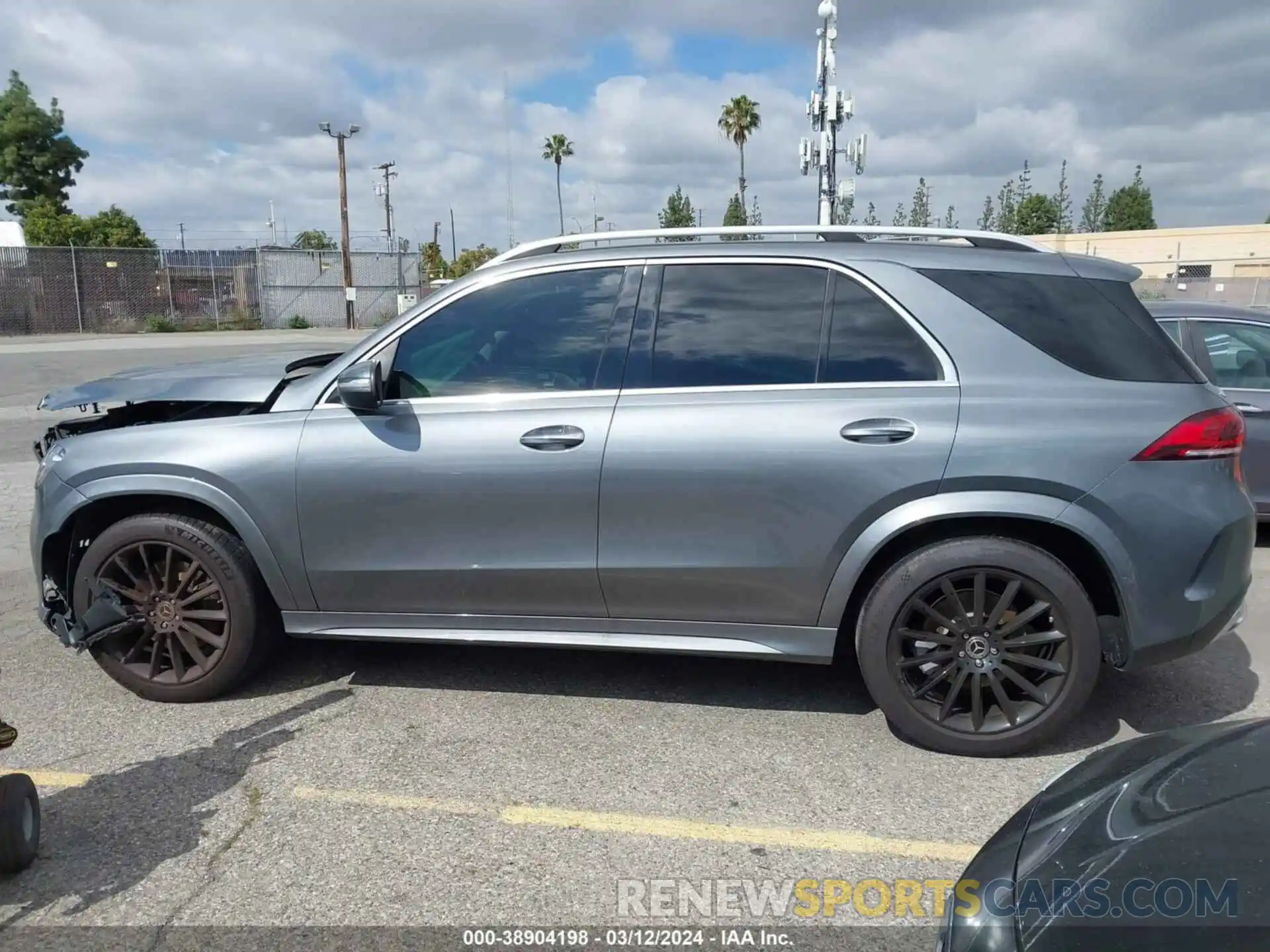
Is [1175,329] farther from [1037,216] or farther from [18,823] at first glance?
[1037,216]

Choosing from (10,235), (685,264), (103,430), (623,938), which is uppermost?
(10,235)

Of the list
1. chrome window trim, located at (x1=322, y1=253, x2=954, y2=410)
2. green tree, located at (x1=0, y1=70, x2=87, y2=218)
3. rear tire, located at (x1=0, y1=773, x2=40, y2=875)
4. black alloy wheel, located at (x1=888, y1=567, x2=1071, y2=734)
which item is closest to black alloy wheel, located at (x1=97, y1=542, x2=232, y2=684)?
chrome window trim, located at (x1=322, y1=253, x2=954, y2=410)

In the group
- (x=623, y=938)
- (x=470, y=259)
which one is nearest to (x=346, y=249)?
(x=470, y=259)

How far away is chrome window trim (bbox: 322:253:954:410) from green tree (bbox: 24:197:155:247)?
1530 inches

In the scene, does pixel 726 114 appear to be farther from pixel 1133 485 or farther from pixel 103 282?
pixel 1133 485

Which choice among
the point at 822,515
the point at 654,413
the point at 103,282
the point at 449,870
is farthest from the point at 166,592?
the point at 103,282

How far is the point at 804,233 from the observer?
12.8 ft

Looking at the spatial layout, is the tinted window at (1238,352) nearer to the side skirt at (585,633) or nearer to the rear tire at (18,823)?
the side skirt at (585,633)

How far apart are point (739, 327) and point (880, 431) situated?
0.67 metres

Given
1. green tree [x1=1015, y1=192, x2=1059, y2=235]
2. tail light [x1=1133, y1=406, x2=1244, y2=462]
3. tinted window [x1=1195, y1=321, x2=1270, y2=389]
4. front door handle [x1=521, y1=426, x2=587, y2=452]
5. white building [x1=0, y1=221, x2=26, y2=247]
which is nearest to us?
tail light [x1=1133, y1=406, x2=1244, y2=462]

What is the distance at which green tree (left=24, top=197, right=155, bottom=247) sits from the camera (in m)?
40.2

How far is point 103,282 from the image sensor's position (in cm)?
3133

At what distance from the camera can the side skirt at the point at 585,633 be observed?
361 cm

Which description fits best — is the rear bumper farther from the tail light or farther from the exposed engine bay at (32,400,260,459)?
the exposed engine bay at (32,400,260,459)
